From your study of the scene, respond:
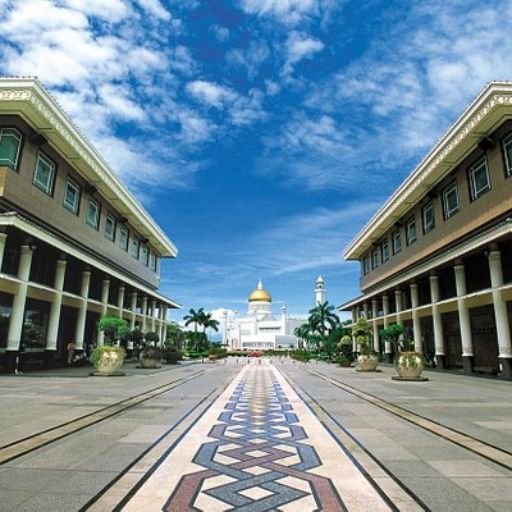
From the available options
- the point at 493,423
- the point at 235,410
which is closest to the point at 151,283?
the point at 235,410

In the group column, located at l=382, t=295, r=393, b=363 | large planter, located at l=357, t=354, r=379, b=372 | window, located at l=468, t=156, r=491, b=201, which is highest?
window, located at l=468, t=156, r=491, b=201

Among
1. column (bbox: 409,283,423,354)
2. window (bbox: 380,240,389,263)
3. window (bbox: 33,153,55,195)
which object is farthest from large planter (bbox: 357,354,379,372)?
window (bbox: 33,153,55,195)

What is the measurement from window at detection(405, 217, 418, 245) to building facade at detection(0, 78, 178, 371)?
73.4 feet

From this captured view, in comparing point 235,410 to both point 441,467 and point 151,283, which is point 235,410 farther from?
point 151,283

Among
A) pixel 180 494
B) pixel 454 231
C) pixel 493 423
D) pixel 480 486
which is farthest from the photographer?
pixel 454 231

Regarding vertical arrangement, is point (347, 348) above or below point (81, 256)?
below

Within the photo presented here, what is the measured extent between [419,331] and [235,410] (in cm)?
2401

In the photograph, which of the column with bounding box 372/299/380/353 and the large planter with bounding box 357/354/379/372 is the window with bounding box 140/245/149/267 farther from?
the large planter with bounding box 357/354/379/372

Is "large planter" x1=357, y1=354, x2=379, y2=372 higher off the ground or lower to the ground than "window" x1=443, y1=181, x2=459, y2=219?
lower

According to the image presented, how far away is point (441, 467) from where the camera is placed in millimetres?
5203

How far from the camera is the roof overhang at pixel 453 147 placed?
19.2 m

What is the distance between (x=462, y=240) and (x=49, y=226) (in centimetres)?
2324

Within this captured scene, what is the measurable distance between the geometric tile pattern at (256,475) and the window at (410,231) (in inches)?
1099

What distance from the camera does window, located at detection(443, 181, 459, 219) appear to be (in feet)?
84.9
